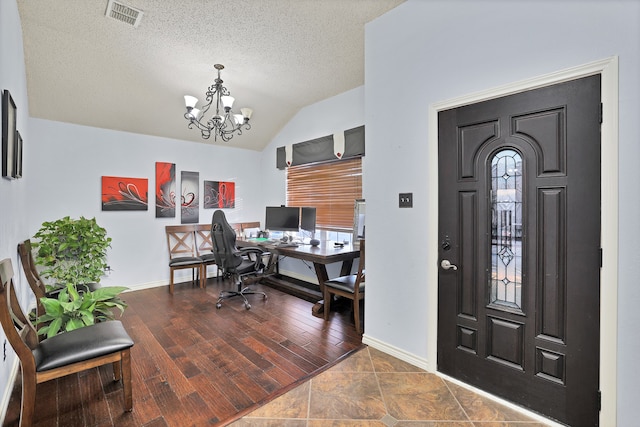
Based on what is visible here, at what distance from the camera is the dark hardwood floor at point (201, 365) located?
1834mm

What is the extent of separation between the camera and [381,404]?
1.88 meters

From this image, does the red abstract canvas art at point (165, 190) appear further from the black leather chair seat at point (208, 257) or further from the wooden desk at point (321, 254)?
the wooden desk at point (321, 254)

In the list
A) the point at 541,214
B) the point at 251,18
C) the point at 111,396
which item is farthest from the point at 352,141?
the point at 111,396

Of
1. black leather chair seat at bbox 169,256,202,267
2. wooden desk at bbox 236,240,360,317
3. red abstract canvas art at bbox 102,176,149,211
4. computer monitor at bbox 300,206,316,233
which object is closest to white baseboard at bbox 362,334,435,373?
wooden desk at bbox 236,240,360,317

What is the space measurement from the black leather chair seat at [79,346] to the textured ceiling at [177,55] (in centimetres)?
259

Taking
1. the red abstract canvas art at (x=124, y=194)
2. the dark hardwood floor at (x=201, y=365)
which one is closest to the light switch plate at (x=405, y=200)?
the dark hardwood floor at (x=201, y=365)

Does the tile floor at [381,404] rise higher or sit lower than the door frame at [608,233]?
lower

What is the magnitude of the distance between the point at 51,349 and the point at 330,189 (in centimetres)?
353

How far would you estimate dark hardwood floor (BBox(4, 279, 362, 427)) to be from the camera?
183cm

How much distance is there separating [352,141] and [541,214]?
8.73ft

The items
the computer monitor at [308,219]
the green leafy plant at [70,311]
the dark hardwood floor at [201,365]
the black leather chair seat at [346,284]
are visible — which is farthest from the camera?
the computer monitor at [308,219]

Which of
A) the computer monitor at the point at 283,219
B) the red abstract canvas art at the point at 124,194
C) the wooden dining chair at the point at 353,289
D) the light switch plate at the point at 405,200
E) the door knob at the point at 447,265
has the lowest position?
the wooden dining chair at the point at 353,289

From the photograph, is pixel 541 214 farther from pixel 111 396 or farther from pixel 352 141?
pixel 111 396

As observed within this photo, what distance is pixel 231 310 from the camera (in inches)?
142
